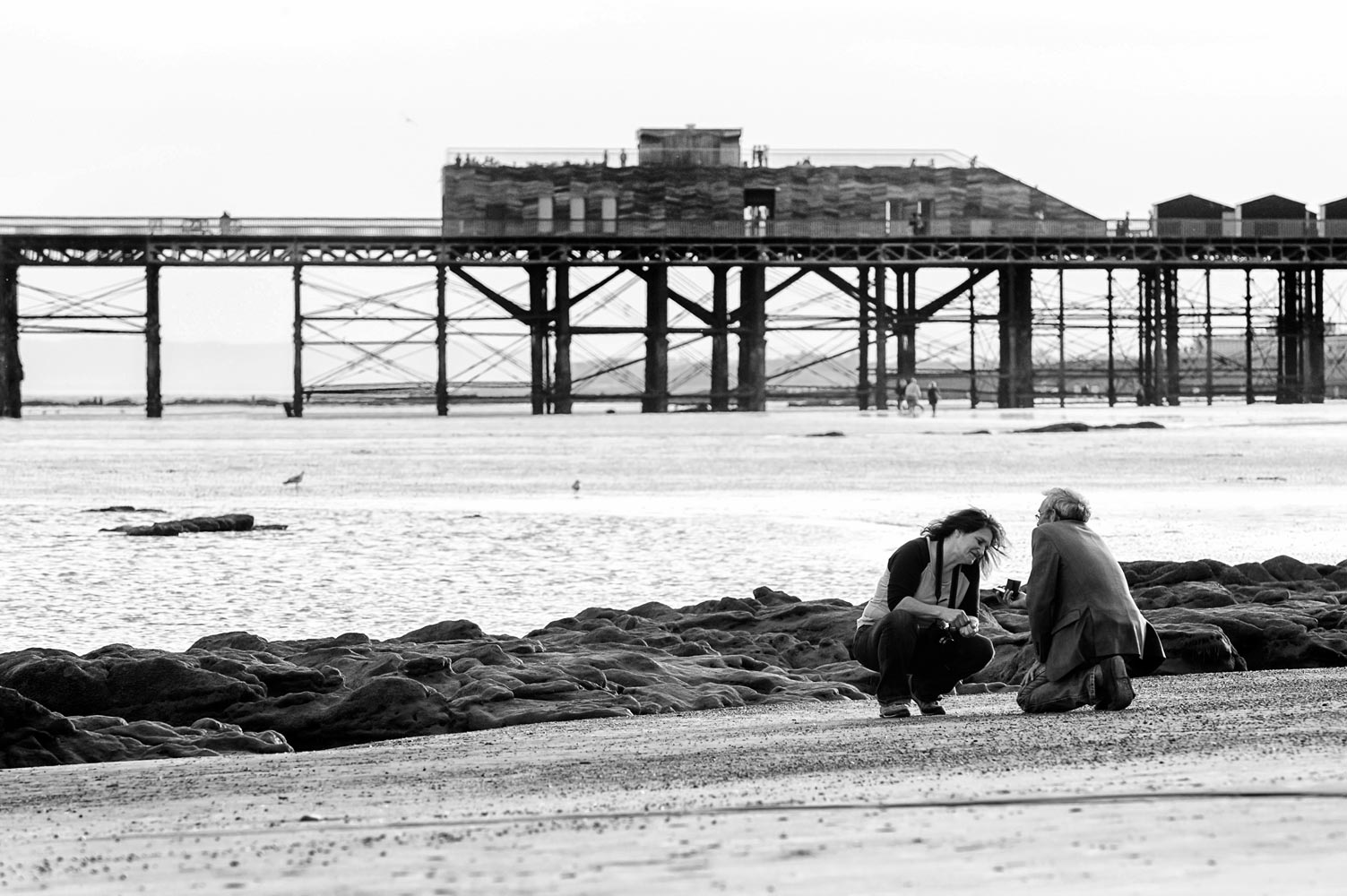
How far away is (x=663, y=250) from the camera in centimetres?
6228

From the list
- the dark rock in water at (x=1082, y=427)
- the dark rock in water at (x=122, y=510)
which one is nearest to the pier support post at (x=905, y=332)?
the dark rock in water at (x=1082, y=427)

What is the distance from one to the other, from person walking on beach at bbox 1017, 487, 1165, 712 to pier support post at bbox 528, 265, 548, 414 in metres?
53.7

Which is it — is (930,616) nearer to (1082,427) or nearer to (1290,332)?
(1082,427)

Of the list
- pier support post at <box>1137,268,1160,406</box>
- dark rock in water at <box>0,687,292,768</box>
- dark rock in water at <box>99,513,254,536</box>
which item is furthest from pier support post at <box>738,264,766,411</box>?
dark rock in water at <box>0,687,292,768</box>

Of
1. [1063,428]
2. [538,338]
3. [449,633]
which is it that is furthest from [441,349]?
[449,633]

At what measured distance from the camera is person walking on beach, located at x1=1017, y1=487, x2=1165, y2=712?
25.2 feet

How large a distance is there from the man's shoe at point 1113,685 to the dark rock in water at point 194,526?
13.2 m

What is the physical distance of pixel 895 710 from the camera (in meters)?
8.17

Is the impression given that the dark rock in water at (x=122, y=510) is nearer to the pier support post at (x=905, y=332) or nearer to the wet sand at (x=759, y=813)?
the wet sand at (x=759, y=813)

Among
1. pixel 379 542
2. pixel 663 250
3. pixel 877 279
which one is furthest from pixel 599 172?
pixel 379 542

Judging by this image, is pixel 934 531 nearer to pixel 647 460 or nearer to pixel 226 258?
pixel 647 460

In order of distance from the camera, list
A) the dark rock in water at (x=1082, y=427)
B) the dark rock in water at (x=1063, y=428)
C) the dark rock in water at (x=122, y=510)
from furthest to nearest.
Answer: the dark rock in water at (x=1082, y=427) < the dark rock in water at (x=1063, y=428) < the dark rock in water at (x=122, y=510)

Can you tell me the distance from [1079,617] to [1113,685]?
29cm

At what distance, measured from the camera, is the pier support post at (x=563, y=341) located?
6109 cm
